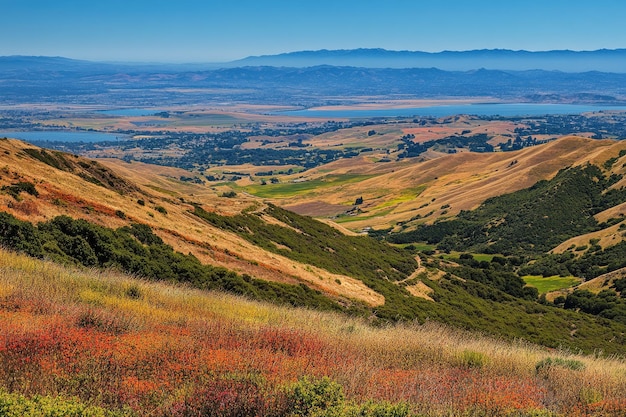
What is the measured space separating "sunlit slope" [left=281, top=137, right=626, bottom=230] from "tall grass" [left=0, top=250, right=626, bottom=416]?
4483 inches

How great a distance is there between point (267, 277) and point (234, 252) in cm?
376

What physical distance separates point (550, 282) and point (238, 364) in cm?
6702

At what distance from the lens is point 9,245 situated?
675 inches

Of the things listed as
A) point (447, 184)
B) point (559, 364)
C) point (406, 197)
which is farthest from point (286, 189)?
point (559, 364)

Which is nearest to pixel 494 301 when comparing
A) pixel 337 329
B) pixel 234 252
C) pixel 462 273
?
pixel 462 273

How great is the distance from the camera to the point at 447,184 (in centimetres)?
16138

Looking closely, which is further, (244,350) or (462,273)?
(462,273)

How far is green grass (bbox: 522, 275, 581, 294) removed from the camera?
210 ft

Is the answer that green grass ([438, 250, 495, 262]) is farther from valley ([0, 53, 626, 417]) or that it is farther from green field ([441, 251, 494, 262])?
valley ([0, 53, 626, 417])

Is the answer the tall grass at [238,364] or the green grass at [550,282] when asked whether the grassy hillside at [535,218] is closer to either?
the green grass at [550,282]

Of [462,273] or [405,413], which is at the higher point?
[405,413]

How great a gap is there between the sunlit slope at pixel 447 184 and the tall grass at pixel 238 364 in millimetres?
113863

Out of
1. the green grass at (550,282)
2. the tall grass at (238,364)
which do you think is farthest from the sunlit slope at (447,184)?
the tall grass at (238,364)

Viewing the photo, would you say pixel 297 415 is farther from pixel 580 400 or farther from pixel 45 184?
pixel 45 184
